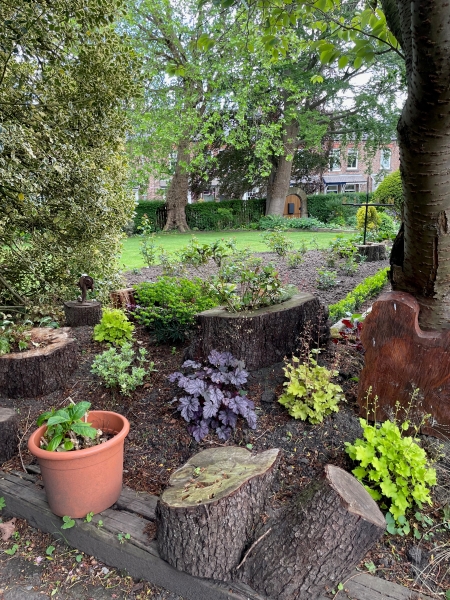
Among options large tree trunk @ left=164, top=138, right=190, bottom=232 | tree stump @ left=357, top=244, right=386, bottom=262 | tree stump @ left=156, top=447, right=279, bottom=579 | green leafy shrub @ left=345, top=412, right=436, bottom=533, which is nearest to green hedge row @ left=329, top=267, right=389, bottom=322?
tree stump @ left=357, top=244, right=386, bottom=262

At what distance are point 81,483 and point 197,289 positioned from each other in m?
3.10

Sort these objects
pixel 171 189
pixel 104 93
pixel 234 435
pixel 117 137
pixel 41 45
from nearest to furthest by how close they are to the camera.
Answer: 1. pixel 234 435
2. pixel 41 45
3. pixel 104 93
4. pixel 117 137
5. pixel 171 189

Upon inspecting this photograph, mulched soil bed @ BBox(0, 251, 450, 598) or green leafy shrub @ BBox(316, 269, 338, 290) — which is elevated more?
green leafy shrub @ BBox(316, 269, 338, 290)

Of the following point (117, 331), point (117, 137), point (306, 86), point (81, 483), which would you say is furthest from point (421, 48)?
point (306, 86)

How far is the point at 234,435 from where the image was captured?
2693 millimetres

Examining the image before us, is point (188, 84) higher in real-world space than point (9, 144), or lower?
higher

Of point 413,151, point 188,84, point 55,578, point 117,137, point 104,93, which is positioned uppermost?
point 188,84

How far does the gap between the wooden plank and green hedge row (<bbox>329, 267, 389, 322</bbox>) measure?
344 cm

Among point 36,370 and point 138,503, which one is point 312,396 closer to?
point 138,503

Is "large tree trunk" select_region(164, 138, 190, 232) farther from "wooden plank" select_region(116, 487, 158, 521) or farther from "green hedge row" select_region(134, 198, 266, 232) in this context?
"wooden plank" select_region(116, 487, 158, 521)

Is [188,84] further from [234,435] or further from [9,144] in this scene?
[234,435]

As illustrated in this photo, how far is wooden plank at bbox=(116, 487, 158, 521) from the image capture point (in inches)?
84.3

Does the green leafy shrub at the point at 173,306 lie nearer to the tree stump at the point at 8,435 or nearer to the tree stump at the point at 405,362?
the tree stump at the point at 8,435

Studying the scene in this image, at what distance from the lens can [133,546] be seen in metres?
1.94
